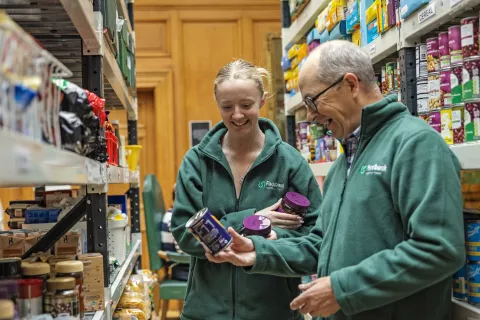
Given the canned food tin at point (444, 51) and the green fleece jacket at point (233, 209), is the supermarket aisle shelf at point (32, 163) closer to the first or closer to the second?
the green fleece jacket at point (233, 209)

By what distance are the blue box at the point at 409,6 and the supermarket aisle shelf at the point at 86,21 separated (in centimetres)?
114

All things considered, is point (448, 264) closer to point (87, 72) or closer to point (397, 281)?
point (397, 281)

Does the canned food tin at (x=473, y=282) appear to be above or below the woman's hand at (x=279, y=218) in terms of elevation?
below

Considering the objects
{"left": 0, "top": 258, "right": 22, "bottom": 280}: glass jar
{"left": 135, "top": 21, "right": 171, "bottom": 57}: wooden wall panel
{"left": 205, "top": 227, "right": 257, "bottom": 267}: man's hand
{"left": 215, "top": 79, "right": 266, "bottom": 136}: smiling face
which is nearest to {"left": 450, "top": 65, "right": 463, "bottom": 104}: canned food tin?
{"left": 215, "top": 79, "right": 266, "bottom": 136}: smiling face

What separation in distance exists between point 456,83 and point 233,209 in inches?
36.9

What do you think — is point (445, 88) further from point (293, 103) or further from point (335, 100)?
point (293, 103)

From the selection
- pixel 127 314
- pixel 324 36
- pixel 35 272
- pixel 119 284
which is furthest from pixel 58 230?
pixel 324 36

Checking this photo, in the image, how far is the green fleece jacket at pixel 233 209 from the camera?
2227 mm

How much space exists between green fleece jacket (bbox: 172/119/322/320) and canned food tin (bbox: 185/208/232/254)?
1.11 ft

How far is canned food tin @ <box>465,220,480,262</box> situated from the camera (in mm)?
1748

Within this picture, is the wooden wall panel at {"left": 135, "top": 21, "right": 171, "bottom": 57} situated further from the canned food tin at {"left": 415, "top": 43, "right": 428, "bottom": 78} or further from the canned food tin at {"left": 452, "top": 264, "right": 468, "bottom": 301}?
the canned food tin at {"left": 452, "top": 264, "right": 468, "bottom": 301}

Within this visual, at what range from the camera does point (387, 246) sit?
1599 mm

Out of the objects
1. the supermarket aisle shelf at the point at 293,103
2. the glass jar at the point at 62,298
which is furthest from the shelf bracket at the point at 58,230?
the supermarket aisle shelf at the point at 293,103

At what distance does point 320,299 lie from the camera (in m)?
1.57
